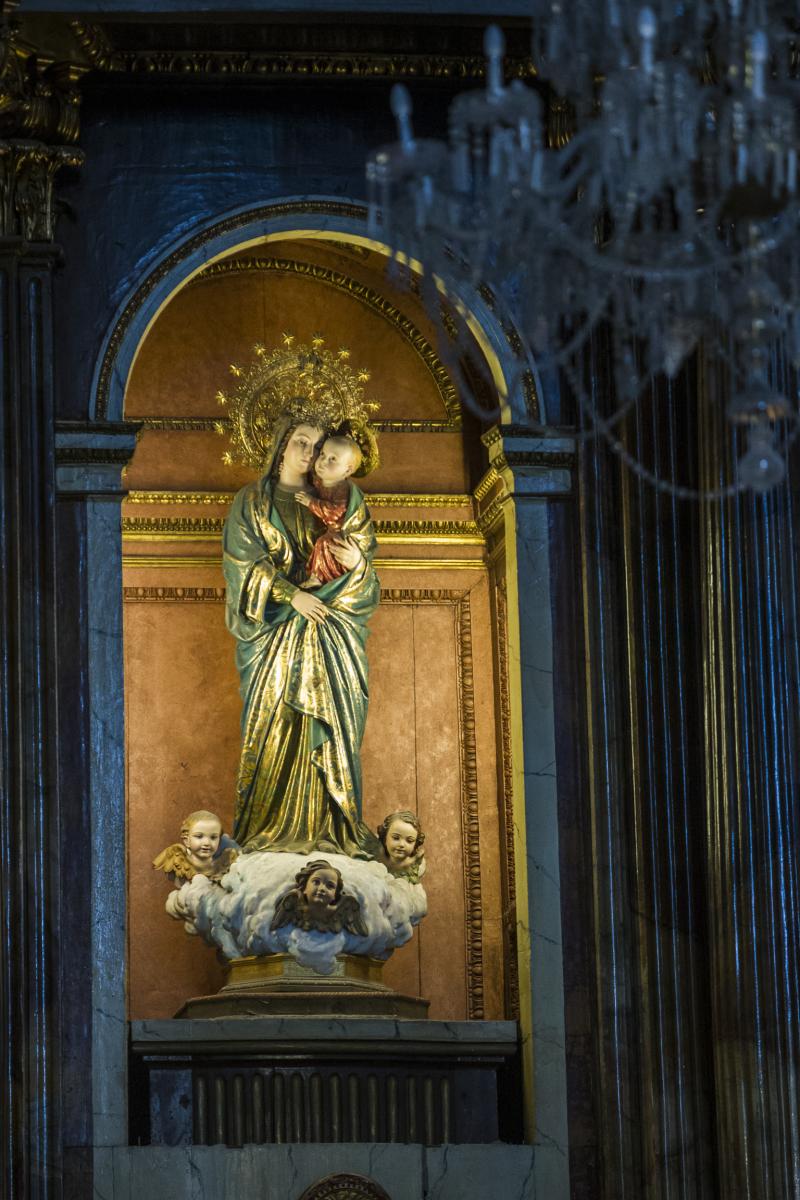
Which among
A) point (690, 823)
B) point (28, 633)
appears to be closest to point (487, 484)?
point (690, 823)

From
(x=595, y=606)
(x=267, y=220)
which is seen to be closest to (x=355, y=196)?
(x=267, y=220)

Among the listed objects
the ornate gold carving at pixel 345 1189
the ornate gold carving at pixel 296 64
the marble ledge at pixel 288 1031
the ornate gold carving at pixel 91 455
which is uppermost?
the ornate gold carving at pixel 296 64

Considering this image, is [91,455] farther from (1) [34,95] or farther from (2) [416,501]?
(2) [416,501]

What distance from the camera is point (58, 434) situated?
1064 centimetres

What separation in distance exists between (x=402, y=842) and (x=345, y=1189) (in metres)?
1.30

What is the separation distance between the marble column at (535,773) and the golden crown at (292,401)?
1.72 ft

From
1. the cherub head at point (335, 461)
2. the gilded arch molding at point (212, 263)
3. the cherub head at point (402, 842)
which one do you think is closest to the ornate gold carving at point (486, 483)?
the gilded arch molding at point (212, 263)

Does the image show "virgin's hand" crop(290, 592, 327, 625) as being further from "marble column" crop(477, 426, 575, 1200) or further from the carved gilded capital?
the carved gilded capital

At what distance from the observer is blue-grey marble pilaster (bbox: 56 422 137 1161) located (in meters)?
10.2

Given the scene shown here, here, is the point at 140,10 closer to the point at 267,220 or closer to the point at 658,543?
the point at 267,220

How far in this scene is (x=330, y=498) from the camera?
11258 millimetres

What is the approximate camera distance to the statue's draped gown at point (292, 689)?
10.9 metres

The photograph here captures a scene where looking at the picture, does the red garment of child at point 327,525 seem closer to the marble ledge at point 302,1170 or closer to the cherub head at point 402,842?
the cherub head at point 402,842

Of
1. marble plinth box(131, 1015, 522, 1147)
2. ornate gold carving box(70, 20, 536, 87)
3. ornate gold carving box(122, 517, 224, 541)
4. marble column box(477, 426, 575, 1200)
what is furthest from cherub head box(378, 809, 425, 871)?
ornate gold carving box(70, 20, 536, 87)
